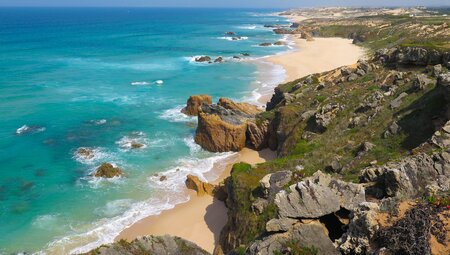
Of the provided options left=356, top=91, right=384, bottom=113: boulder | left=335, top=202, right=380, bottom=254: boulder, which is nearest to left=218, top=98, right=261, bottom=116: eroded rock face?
left=356, top=91, right=384, bottom=113: boulder

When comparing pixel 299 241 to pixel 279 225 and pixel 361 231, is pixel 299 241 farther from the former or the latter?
pixel 361 231

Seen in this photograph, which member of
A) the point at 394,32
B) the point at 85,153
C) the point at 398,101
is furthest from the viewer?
the point at 394,32

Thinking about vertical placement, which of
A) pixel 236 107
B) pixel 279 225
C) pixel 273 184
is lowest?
pixel 236 107

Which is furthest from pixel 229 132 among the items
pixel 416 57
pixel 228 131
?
pixel 416 57

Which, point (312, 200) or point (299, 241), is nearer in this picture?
point (299, 241)

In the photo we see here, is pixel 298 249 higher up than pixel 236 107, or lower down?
higher up

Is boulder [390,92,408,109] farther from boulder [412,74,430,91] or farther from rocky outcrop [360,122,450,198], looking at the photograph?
rocky outcrop [360,122,450,198]

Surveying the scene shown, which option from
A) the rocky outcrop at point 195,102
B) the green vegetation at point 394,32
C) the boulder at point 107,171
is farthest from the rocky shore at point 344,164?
the green vegetation at point 394,32
